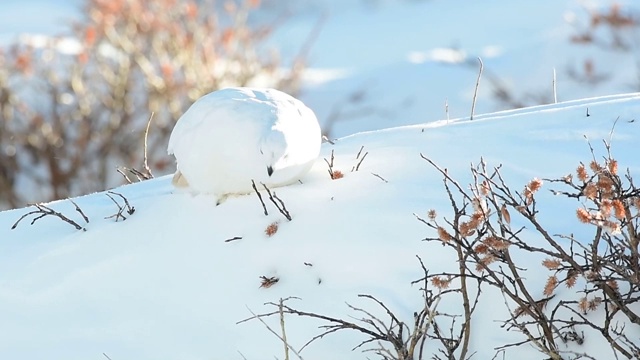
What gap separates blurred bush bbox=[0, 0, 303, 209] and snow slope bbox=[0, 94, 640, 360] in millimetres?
6914

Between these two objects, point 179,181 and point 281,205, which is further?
point 179,181

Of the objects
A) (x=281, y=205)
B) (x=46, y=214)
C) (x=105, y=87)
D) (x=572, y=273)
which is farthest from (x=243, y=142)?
(x=105, y=87)

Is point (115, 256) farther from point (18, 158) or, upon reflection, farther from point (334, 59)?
point (334, 59)

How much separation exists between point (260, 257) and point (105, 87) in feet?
27.8

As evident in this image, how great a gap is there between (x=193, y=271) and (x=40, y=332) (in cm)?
49

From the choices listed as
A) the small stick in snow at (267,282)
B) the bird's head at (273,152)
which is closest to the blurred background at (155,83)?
the bird's head at (273,152)

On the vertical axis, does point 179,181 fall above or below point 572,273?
below

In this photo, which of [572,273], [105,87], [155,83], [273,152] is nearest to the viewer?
[572,273]

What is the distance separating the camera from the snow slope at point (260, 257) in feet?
8.16

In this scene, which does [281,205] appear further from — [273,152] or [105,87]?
[105,87]

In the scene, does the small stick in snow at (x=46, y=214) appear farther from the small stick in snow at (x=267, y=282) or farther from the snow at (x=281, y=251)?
the small stick in snow at (x=267, y=282)

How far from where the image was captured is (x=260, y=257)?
2.66m

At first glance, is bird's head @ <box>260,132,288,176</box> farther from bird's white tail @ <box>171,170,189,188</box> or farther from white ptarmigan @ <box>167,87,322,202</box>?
bird's white tail @ <box>171,170,189,188</box>

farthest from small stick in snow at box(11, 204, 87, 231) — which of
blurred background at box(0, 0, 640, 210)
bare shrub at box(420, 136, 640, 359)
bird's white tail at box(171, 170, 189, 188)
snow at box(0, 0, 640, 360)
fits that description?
blurred background at box(0, 0, 640, 210)
